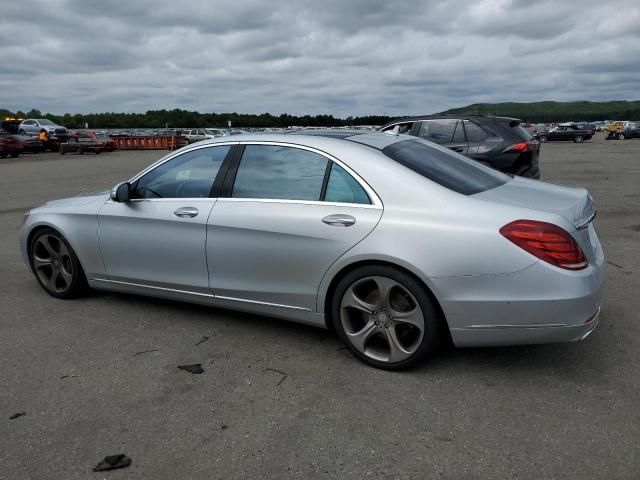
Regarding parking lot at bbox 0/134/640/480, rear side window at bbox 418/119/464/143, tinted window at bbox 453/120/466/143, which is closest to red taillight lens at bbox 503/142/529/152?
tinted window at bbox 453/120/466/143

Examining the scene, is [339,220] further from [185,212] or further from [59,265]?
[59,265]

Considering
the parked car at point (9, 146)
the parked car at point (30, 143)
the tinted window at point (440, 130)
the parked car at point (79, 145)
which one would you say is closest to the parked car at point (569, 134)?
the parked car at point (79, 145)

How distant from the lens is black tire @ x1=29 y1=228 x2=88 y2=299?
196 inches

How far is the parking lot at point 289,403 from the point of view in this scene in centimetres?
266

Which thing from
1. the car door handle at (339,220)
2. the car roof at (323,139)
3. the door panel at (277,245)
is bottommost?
the door panel at (277,245)

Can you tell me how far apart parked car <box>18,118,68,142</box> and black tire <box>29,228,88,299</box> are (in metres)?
36.4

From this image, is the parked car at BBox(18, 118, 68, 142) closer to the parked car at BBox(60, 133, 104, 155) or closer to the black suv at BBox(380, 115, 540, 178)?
the parked car at BBox(60, 133, 104, 155)

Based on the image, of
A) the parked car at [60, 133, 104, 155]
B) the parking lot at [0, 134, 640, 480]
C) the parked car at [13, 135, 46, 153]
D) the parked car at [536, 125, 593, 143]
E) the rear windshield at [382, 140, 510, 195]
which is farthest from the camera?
the parked car at [536, 125, 593, 143]

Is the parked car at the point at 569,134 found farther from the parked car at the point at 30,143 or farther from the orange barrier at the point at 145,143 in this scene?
the parked car at the point at 30,143

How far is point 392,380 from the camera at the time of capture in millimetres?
3469

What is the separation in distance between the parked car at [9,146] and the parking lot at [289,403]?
31.7m

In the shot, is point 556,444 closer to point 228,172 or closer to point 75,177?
point 228,172

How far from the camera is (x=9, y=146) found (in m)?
32.4

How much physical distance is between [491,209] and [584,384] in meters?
1.16
